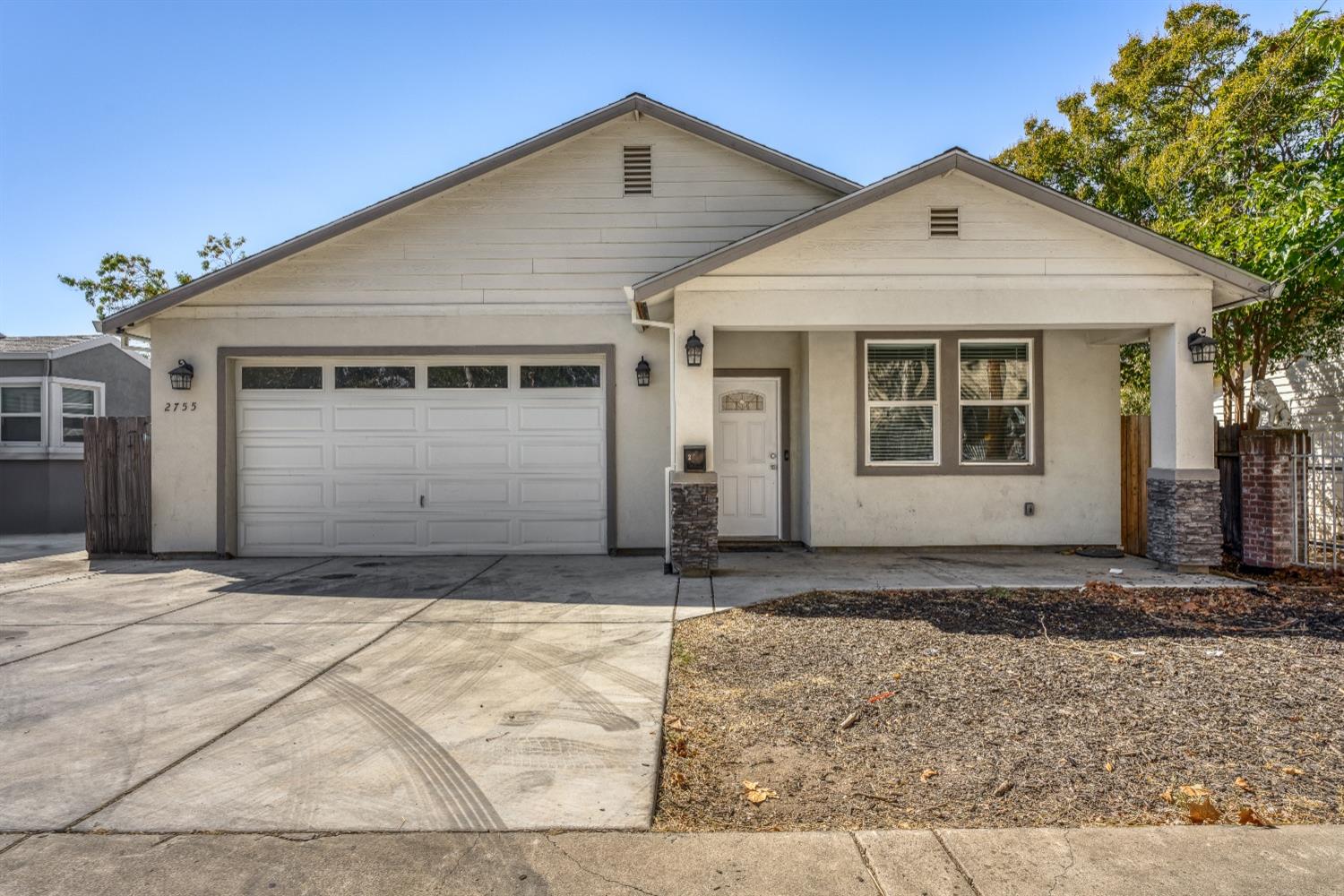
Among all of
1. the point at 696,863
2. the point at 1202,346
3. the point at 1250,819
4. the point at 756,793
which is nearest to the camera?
the point at 696,863

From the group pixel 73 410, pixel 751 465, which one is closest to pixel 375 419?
pixel 751 465

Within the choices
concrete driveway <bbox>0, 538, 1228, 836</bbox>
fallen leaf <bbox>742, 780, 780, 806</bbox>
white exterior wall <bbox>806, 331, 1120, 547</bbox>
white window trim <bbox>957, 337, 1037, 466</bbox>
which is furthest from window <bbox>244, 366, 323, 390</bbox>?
fallen leaf <bbox>742, 780, 780, 806</bbox>

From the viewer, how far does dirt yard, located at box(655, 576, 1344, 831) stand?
311 centimetres

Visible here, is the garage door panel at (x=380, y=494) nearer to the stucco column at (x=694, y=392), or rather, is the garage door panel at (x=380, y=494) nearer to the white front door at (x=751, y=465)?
the stucco column at (x=694, y=392)

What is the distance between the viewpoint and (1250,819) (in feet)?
9.63

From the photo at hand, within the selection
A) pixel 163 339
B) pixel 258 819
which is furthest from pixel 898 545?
pixel 163 339

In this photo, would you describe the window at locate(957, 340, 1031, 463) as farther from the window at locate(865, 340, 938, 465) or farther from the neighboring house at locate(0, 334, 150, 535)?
the neighboring house at locate(0, 334, 150, 535)

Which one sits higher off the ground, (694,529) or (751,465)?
(751,465)

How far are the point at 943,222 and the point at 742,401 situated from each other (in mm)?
3465

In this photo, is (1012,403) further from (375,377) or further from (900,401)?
(375,377)

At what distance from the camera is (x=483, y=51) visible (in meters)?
9.92

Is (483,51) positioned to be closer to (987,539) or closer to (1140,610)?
(987,539)

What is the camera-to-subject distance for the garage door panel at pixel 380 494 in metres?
10.0

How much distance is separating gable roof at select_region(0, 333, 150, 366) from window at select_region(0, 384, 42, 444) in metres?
0.61
